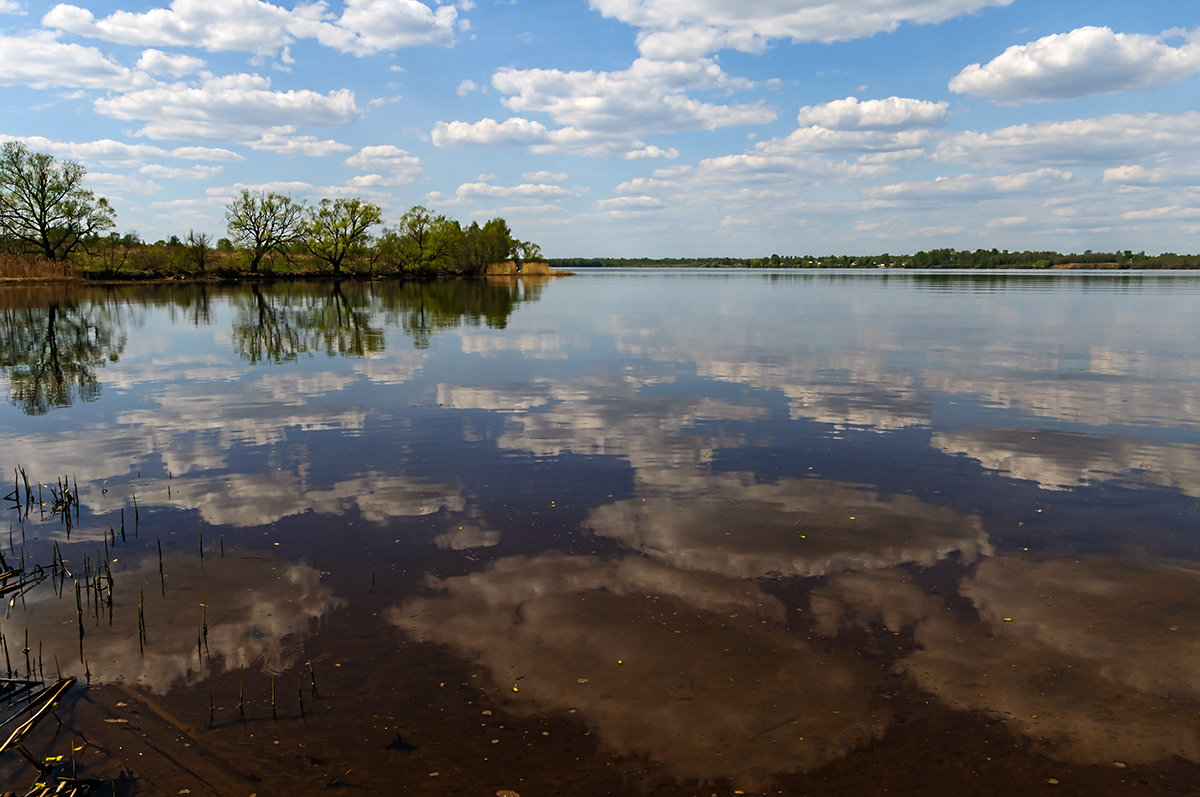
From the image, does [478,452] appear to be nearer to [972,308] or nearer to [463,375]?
[463,375]

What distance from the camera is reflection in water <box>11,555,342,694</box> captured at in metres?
6.99

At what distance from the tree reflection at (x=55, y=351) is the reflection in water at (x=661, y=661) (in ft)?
57.2

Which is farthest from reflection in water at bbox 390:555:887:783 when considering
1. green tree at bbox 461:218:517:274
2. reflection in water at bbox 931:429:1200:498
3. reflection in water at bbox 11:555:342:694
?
green tree at bbox 461:218:517:274

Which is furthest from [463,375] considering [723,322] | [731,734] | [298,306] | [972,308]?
[972,308]

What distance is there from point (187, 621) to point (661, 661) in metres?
5.30

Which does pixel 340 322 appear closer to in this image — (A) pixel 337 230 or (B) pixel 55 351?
(B) pixel 55 351

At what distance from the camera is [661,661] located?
704 centimetres

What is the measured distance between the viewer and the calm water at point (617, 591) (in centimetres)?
579

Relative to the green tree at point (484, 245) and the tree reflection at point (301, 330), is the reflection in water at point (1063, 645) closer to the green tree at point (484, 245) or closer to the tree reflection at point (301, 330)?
the tree reflection at point (301, 330)

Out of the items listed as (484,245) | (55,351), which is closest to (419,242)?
(484,245)

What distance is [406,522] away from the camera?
419 inches

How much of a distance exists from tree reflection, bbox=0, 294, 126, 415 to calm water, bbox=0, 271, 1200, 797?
0.70 meters

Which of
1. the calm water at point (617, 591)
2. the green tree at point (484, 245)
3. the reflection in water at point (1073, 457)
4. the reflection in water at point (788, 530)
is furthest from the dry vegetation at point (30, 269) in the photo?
the reflection in water at point (1073, 457)

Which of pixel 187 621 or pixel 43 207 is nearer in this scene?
pixel 187 621
